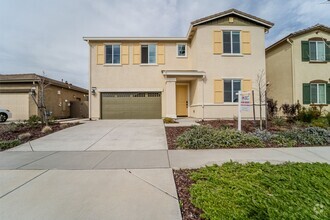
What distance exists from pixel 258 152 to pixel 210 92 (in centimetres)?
833

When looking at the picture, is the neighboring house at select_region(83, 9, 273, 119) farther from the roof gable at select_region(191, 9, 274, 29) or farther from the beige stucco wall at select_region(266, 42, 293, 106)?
the beige stucco wall at select_region(266, 42, 293, 106)

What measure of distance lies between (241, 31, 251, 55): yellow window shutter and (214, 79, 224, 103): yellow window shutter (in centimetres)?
304

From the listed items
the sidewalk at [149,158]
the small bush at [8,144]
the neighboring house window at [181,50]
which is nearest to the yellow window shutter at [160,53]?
the neighboring house window at [181,50]

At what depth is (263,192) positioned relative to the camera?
3236 mm

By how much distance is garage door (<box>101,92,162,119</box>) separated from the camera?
15609mm

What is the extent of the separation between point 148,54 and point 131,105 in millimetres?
4658

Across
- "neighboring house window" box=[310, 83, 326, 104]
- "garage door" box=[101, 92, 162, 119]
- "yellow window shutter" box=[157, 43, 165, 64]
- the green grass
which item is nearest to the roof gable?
"yellow window shutter" box=[157, 43, 165, 64]

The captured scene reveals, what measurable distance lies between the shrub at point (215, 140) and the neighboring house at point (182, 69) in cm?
650

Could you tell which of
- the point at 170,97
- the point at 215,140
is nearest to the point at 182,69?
the point at 170,97

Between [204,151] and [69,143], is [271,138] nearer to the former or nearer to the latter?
[204,151]

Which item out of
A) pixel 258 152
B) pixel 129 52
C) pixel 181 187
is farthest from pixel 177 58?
pixel 181 187

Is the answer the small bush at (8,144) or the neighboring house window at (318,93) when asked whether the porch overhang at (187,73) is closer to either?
the neighboring house window at (318,93)

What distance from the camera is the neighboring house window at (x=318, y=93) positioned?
15.0 m

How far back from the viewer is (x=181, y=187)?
3.62 m
